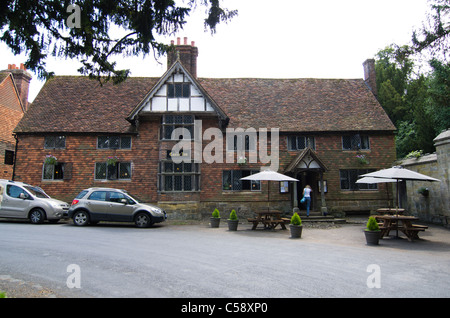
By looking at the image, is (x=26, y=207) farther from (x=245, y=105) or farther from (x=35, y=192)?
(x=245, y=105)

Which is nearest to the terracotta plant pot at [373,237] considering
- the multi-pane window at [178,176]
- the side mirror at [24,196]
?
Answer: the multi-pane window at [178,176]

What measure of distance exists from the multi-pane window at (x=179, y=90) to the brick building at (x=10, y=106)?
13560 millimetres

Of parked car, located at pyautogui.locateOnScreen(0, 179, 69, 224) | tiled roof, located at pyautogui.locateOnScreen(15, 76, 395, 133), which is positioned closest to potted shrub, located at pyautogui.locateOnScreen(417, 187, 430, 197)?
tiled roof, located at pyautogui.locateOnScreen(15, 76, 395, 133)

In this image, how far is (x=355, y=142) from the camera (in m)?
19.5

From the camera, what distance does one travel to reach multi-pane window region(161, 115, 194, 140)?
715 inches

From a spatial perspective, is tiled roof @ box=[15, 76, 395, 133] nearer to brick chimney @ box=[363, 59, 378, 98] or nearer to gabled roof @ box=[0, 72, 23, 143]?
brick chimney @ box=[363, 59, 378, 98]

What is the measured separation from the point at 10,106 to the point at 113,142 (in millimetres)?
11864

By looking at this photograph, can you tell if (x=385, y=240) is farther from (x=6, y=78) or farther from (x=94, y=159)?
(x=6, y=78)

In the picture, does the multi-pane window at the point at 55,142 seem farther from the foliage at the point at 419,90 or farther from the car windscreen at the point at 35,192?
the foliage at the point at 419,90

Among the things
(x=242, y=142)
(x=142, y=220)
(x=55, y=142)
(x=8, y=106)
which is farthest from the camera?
(x=8, y=106)

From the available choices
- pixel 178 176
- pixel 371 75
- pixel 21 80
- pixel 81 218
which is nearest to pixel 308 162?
pixel 178 176

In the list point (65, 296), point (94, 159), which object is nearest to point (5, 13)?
point (65, 296)

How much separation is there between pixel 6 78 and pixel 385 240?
90.6ft
